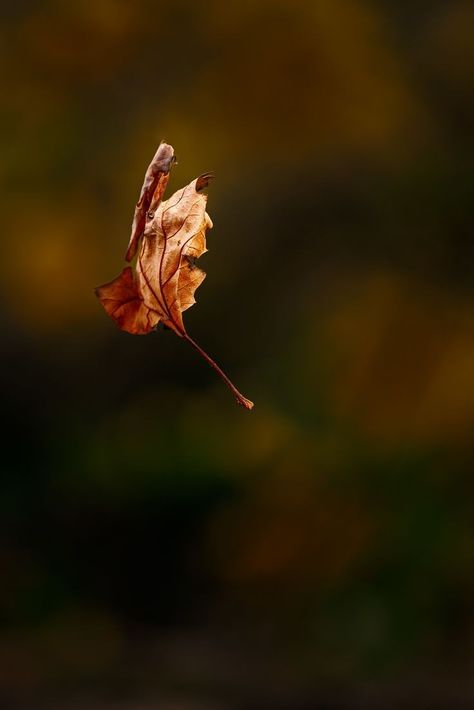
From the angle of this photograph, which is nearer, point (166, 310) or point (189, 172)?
point (166, 310)

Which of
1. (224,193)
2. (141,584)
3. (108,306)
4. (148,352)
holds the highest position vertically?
(108,306)

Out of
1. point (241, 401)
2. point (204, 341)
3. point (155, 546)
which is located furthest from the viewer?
point (155, 546)

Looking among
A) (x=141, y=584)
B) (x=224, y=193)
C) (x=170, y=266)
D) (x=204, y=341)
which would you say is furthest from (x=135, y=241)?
(x=141, y=584)

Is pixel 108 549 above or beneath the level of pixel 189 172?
beneath

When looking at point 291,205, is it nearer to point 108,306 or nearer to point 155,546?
point 155,546

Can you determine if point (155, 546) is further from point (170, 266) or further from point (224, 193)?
point (170, 266)

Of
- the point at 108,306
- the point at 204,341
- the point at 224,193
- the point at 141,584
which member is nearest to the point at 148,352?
the point at 204,341

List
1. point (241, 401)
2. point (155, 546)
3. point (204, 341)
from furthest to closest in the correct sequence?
1. point (155, 546)
2. point (204, 341)
3. point (241, 401)
